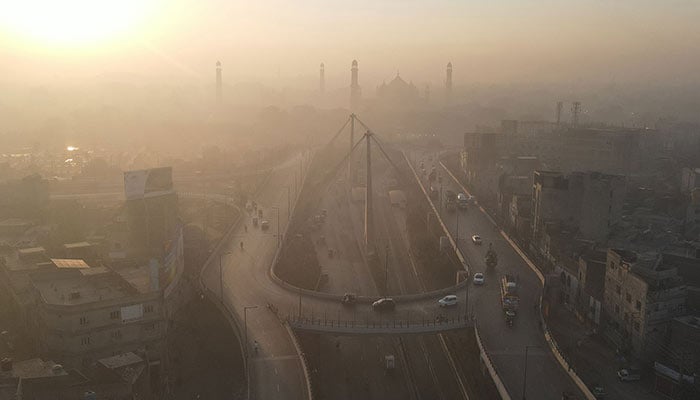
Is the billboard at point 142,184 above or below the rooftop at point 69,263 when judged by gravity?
above

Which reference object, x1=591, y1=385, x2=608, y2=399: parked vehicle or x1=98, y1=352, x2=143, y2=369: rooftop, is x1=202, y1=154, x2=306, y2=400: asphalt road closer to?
x1=98, y1=352, x2=143, y2=369: rooftop

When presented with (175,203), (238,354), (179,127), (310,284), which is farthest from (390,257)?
(179,127)

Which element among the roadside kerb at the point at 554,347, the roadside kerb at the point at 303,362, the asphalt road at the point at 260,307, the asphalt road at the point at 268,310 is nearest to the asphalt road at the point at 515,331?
the roadside kerb at the point at 554,347

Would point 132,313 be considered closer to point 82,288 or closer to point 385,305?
point 82,288

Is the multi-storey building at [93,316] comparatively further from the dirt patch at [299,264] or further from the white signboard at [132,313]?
the dirt patch at [299,264]

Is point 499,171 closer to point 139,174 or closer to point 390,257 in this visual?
point 390,257

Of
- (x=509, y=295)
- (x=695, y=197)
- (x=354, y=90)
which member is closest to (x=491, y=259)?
(x=509, y=295)
